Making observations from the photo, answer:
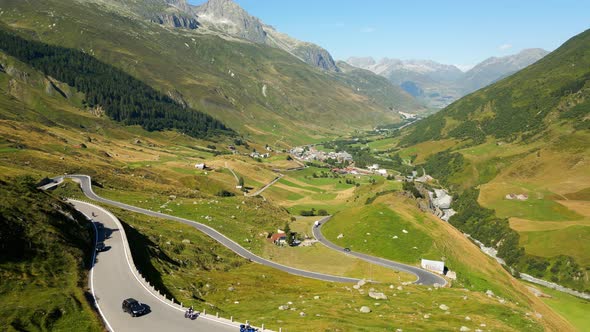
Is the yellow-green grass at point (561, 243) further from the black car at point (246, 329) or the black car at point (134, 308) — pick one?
the black car at point (134, 308)

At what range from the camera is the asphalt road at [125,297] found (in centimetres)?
4247

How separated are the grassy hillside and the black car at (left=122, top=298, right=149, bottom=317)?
3226 mm

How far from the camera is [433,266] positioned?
10412 cm

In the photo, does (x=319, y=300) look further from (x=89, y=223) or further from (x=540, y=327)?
(x=89, y=223)

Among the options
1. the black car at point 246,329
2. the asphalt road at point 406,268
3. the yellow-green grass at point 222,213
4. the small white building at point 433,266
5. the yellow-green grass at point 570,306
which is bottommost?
the yellow-green grass at point 570,306

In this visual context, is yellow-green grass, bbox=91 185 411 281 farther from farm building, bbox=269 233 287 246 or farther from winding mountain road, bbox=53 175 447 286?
winding mountain road, bbox=53 175 447 286

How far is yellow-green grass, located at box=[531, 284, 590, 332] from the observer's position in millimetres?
113675

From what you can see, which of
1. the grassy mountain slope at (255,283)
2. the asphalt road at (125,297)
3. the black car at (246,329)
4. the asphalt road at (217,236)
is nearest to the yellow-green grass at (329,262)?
the grassy mountain slope at (255,283)

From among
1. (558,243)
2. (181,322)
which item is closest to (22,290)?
(181,322)

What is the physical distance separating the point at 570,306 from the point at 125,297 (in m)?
141

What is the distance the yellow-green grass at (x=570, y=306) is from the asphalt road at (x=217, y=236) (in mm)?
73096

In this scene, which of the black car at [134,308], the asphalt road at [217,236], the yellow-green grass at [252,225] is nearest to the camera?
the black car at [134,308]

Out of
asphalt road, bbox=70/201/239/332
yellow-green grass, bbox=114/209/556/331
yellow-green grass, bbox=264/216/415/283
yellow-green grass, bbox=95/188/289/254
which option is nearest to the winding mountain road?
yellow-green grass, bbox=264/216/415/283

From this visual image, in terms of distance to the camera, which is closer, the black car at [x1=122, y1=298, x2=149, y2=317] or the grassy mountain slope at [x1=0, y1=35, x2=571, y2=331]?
the black car at [x1=122, y1=298, x2=149, y2=317]
